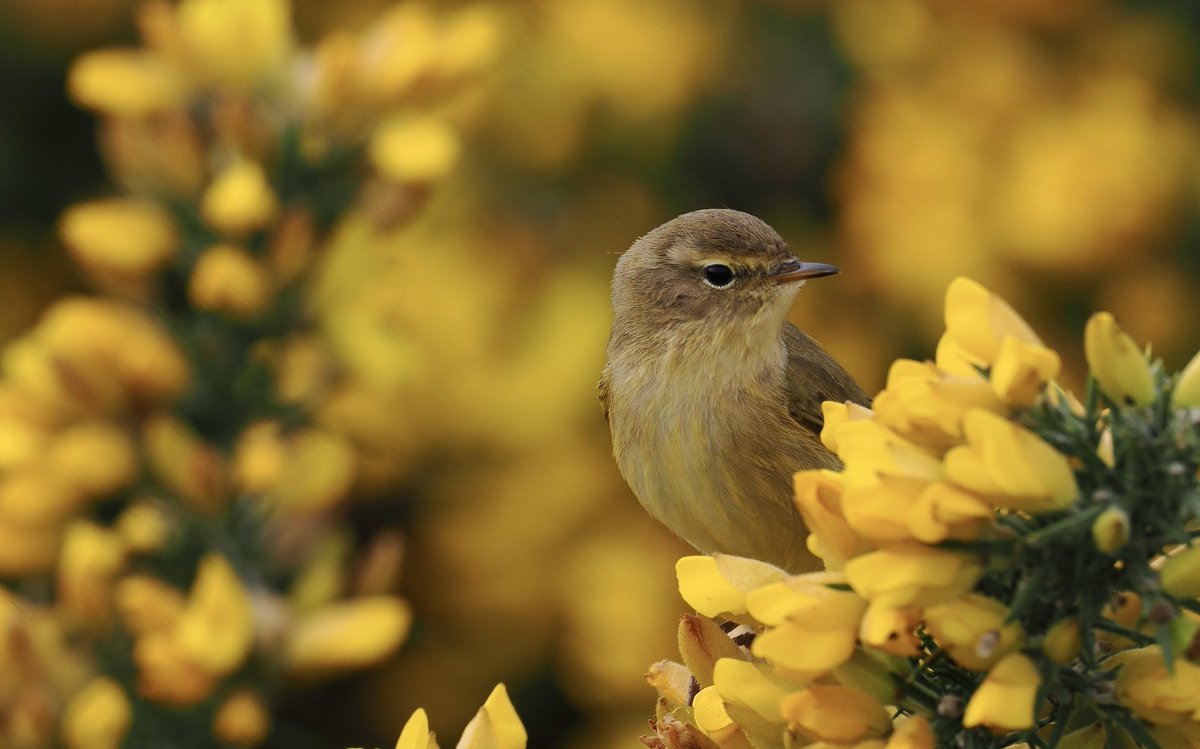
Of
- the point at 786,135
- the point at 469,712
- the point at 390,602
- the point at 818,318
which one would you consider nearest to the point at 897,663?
the point at 390,602

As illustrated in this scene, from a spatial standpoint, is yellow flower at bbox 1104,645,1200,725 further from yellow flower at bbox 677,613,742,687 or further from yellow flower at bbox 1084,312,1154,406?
yellow flower at bbox 677,613,742,687

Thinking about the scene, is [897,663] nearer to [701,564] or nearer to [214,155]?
[701,564]

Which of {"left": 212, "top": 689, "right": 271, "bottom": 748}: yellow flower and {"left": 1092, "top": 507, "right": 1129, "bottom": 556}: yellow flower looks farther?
{"left": 212, "top": 689, "right": 271, "bottom": 748}: yellow flower

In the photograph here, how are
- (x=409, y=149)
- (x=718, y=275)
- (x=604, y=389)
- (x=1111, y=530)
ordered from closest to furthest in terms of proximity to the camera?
(x=1111, y=530), (x=409, y=149), (x=718, y=275), (x=604, y=389)

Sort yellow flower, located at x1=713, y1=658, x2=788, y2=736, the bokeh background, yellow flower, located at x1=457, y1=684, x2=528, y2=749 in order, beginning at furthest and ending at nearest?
the bokeh background
yellow flower, located at x1=457, y1=684, x2=528, y2=749
yellow flower, located at x1=713, y1=658, x2=788, y2=736

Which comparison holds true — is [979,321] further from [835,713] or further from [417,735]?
[417,735]

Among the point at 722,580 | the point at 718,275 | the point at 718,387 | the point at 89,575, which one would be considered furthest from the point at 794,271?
the point at 722,580

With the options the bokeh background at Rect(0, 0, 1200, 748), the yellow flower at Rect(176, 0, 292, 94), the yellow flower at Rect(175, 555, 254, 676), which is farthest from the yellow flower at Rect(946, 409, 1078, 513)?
the bokeh background at Rect(0, 0, 1200, 748)
